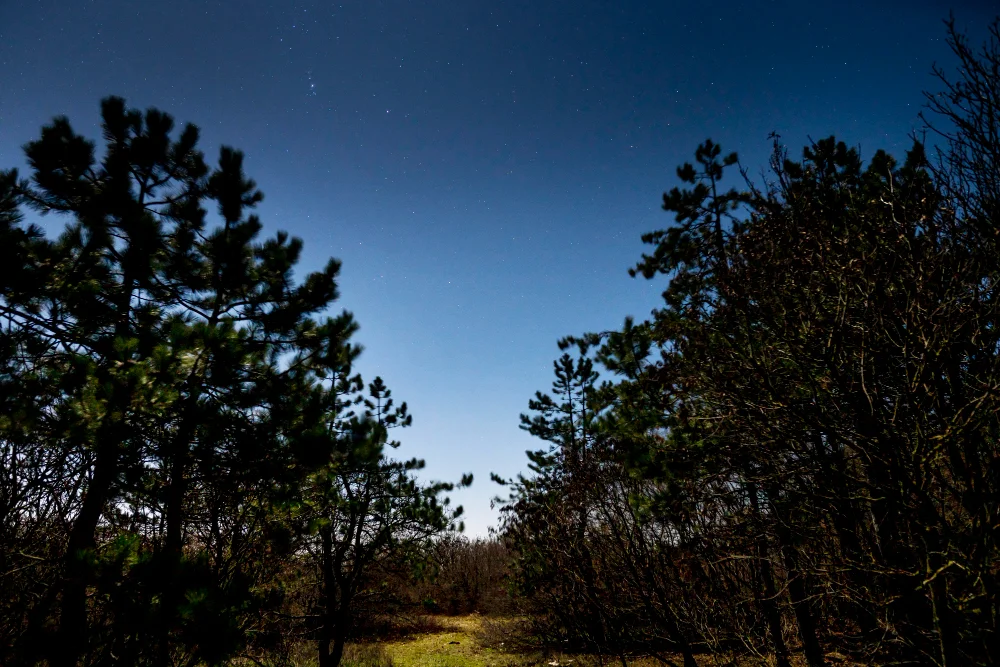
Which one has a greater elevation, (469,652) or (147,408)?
(147,408)

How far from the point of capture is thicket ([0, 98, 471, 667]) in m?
3.51

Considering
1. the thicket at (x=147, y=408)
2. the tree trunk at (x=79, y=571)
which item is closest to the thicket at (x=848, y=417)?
the thicket at (x=147, y=408)

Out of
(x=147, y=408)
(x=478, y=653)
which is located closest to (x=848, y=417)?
(x=147, y=408)

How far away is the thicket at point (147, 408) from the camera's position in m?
3.51

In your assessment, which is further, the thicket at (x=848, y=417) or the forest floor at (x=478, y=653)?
the forest floor at (x=478, y=653)

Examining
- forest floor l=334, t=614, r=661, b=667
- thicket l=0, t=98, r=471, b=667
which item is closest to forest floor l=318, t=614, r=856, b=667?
forest floor l=334, t=614, r=661, b=667

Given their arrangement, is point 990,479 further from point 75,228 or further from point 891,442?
point 75,228

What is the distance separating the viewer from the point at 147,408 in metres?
3.64

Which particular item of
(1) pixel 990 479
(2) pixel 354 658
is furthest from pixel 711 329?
(2) pixel 354 658

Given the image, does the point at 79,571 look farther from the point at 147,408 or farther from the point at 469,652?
the point at 469,652

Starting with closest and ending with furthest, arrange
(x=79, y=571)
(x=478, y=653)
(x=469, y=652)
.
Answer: (x=79, y=571)
(x=478, y=653)
(x=469, y=652)

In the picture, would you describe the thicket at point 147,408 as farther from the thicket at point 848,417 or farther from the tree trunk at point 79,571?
the thicket at point 848,417

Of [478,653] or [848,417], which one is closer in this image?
[848,417]

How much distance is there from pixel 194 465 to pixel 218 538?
1.33m
